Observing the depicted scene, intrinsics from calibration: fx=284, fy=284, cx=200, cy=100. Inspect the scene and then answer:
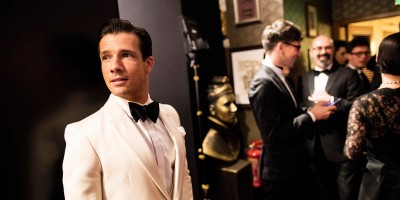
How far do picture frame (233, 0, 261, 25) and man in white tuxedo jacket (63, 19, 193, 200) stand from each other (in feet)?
9.51

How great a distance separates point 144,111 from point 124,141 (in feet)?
0.57

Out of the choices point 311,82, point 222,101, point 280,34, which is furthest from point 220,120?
point 280,34

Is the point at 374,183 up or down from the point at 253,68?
down

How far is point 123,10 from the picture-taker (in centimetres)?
313

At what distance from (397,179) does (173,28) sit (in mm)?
2292

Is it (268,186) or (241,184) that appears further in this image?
Answer: (241,184)

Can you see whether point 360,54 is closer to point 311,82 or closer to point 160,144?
point 311,82

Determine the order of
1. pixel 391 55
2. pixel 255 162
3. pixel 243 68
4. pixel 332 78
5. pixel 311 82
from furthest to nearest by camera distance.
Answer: pixel 243 68
pixel 255 162
pixel 311 82
pixel 332 78
pixel 391 55

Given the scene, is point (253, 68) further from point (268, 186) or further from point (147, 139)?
point (147, 139)

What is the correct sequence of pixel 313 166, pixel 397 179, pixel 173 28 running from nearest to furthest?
pixel 397 179
pixel 313 166
pixel 173 28

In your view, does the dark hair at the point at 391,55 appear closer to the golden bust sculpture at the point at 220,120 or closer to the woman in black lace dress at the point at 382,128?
the woman in black lace dress at the point at 382,128

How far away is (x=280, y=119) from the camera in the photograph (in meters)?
2.13

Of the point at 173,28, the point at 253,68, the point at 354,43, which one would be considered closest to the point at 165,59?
the point at 173,28

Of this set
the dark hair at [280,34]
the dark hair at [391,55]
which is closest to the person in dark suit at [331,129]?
the dark hair at [280,34]
